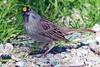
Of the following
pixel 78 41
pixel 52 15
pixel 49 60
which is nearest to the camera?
pixel 49 60

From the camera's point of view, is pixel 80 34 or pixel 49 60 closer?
pixel 49 60

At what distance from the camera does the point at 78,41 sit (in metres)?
7.98

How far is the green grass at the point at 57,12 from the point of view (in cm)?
825

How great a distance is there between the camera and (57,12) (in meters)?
8.54

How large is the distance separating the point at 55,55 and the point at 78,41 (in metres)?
0.59

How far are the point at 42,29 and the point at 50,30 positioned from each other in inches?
5.4

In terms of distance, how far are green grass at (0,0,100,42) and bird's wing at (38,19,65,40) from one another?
2.06 feet

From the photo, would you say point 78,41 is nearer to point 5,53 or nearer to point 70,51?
point 70,51

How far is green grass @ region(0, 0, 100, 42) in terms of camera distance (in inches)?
325

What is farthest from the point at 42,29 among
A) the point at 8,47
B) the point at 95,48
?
the point at 95,48

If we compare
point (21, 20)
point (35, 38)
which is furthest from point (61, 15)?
point (35, 38)

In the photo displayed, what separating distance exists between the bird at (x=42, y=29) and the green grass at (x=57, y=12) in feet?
2.01

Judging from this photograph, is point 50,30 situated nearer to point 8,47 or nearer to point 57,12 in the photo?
point 8,47

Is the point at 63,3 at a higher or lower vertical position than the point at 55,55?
higher
